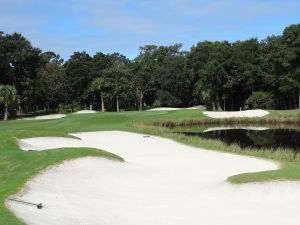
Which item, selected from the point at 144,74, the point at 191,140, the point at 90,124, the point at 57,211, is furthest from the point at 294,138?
the point at 144,74

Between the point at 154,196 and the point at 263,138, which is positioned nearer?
the point at 154,196

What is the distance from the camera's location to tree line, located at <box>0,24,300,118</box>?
271 ft

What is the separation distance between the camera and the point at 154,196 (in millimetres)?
16969

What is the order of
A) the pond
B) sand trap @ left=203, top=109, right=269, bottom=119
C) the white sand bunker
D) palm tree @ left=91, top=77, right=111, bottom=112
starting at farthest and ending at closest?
palm tree @ left=91, top=77, right=111, bottom=112 < sand trap @ left=203, top=109, right=269, bottom=119 < the pond < the white sand bunker

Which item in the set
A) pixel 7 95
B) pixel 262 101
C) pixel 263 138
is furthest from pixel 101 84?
pixel 263 138

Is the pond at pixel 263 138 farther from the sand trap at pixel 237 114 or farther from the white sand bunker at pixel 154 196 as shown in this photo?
the sand trap at pixel 237 114

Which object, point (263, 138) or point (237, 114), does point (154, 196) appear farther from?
point (237, 114)

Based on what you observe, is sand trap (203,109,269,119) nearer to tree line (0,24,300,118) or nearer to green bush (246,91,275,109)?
tree line (0,24,300,118)

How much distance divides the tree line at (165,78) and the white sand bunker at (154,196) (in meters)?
59.8

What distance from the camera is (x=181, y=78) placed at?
106m

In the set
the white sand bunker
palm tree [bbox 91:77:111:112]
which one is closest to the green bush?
palm tree [bbox 91:77:111:112]

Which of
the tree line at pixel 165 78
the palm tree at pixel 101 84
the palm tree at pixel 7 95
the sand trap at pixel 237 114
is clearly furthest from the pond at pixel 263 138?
the palm tree at pixel 101 84

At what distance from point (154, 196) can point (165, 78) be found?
90.3m

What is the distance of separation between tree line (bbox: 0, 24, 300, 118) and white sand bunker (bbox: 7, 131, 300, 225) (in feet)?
196
